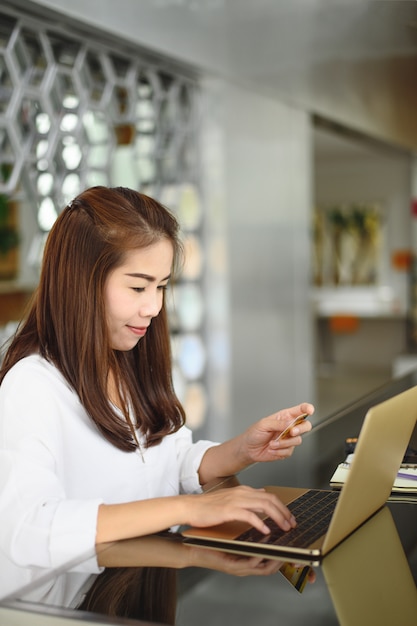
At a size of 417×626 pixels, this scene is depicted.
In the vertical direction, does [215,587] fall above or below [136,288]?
below

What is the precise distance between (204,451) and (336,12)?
3.59 m

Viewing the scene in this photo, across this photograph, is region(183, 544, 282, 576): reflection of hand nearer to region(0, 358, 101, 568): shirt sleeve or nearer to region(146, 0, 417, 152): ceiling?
region(0, 358, 101, 568): shirt sleeve

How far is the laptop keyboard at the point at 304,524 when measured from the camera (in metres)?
1.18

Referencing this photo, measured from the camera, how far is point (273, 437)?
1.64m

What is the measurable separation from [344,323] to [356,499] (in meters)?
9.57

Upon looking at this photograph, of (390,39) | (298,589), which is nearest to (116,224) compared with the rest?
(298,589)

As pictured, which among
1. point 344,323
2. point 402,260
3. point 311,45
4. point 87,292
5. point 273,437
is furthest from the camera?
point 344,323

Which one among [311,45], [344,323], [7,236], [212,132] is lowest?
[344,323]

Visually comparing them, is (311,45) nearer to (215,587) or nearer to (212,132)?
(212,132)

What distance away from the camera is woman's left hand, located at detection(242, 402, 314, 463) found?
1555mm

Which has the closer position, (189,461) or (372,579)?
(372,579)

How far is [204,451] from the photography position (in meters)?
A: 1.75

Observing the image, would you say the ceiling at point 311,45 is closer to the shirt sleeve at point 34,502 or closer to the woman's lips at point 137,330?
the woman's lips at point 137,330

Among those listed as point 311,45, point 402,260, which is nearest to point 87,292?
point 311,45
